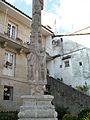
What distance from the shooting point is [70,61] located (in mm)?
22125

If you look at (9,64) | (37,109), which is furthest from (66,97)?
(37,109)

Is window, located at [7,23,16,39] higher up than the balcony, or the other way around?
window, located at [7,23,16,39]

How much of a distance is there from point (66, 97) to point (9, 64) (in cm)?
552

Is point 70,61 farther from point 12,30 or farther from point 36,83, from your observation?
point 36,83

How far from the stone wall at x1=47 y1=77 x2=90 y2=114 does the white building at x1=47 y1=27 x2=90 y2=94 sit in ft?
10.2

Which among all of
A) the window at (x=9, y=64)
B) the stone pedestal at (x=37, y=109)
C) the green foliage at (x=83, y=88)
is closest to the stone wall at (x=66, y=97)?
the green foliage at (x=83, y=88)

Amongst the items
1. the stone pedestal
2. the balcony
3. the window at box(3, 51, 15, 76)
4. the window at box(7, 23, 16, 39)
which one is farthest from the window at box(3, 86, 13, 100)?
the stone pedestal

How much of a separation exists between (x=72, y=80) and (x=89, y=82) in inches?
82.1

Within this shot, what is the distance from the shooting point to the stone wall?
55.3ft

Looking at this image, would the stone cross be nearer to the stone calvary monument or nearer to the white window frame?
the stone calvary monument

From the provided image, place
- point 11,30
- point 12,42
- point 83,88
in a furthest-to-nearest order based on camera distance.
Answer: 1. point 83,88
2. point 11,30
3. point 12,42

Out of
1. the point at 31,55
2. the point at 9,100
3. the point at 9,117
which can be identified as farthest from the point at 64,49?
the point at 31,55

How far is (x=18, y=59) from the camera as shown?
16.8 m

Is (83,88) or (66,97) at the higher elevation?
(83,88)
